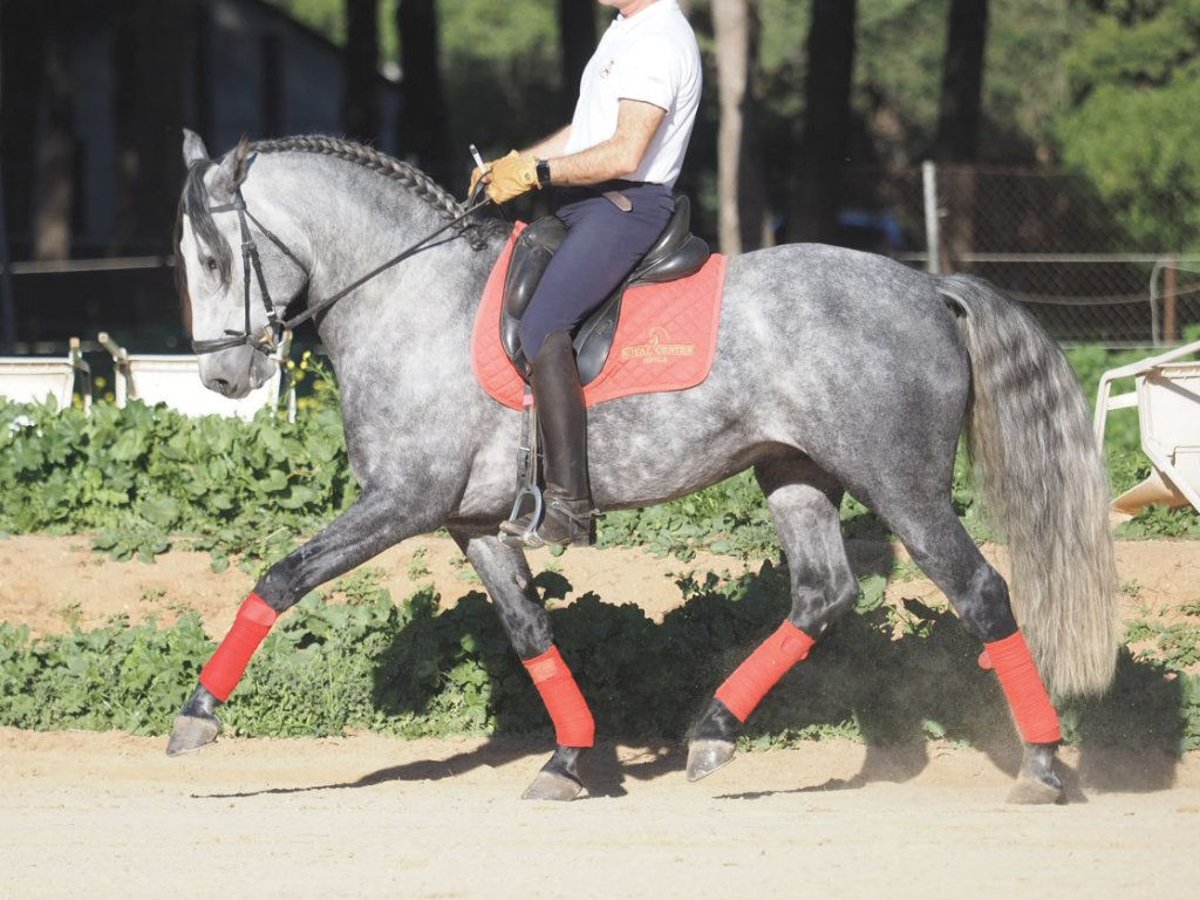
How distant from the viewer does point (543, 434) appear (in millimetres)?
6332

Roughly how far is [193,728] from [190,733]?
0.07 ft

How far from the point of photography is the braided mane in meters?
6.64

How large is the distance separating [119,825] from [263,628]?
856 millimetres

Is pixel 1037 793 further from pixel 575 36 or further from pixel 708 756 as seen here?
pixel 575 36

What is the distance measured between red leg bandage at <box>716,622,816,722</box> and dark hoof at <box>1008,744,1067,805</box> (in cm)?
96

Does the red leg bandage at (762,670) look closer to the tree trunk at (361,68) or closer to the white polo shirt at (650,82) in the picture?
the white polo shirt at (650,82)

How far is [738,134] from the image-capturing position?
16.0 metres

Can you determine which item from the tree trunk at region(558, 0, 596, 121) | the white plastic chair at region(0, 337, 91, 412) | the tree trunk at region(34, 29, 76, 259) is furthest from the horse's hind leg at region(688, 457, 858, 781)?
the tree trunk at region(34, 29, 76, 259)

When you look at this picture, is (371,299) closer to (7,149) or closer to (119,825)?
(119,825)

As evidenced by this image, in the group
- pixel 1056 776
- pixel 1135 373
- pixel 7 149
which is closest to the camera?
pixel 1056 776

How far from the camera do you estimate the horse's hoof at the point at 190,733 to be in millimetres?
6281

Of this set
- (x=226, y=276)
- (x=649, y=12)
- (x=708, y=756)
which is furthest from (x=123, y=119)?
(x=708, y=756)

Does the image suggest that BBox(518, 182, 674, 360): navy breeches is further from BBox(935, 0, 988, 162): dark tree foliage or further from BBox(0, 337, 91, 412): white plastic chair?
BBox(935, 0, 988, 162): dark tree foliage

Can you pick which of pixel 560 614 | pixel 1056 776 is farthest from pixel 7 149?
pixel 1056 776
